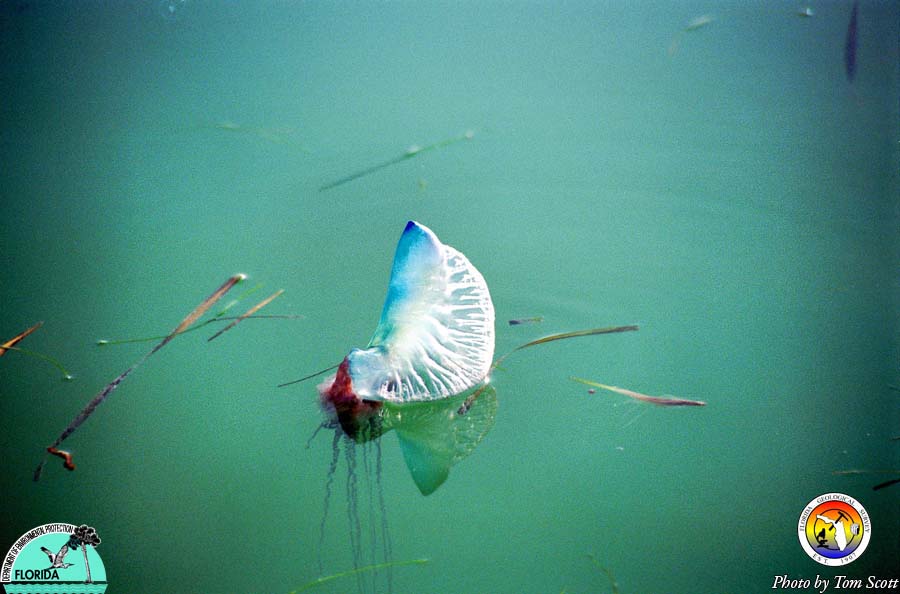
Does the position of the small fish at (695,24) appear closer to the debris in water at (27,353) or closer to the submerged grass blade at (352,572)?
the submerged grass blade at (352,572)

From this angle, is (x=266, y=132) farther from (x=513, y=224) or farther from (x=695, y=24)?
(x=695, y=24)

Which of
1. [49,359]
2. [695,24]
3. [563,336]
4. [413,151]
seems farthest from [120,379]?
[695,24]

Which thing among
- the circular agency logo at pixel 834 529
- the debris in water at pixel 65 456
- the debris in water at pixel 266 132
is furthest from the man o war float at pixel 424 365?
the circular agency logo at pixel 834 529

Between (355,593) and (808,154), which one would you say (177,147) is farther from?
(808,154)

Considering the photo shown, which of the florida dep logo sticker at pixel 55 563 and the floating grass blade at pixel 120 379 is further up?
the floating grass blade at pixel 120 379

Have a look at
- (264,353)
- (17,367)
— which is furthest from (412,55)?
(17,367)

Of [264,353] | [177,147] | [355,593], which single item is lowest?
[355,593]
